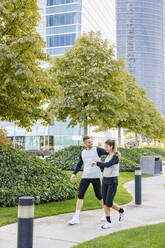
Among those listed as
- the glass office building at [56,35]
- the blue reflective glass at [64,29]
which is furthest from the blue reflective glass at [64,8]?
the blue reflective glass at [64,29]

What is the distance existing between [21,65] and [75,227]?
429cm

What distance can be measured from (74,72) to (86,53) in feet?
4.70

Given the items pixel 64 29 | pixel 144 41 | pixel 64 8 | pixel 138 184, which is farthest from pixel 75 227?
pixel 144 41

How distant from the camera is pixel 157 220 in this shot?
673 cm

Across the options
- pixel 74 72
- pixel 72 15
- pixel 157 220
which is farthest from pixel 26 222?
pixel 72 15

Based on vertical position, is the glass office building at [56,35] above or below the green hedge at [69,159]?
above

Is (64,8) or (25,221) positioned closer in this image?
(25,221)

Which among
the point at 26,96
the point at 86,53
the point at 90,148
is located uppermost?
the point at 86,53

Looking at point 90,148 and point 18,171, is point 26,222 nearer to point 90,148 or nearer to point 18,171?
point 90,148

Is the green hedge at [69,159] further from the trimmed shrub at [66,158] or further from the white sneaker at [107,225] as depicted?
the white sneaker at [107,225]

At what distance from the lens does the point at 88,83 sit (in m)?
17.5

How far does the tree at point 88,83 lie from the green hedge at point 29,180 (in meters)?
7.57

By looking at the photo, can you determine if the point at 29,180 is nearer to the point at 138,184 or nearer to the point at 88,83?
the point at 138,184

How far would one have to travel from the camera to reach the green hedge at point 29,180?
778 cm
